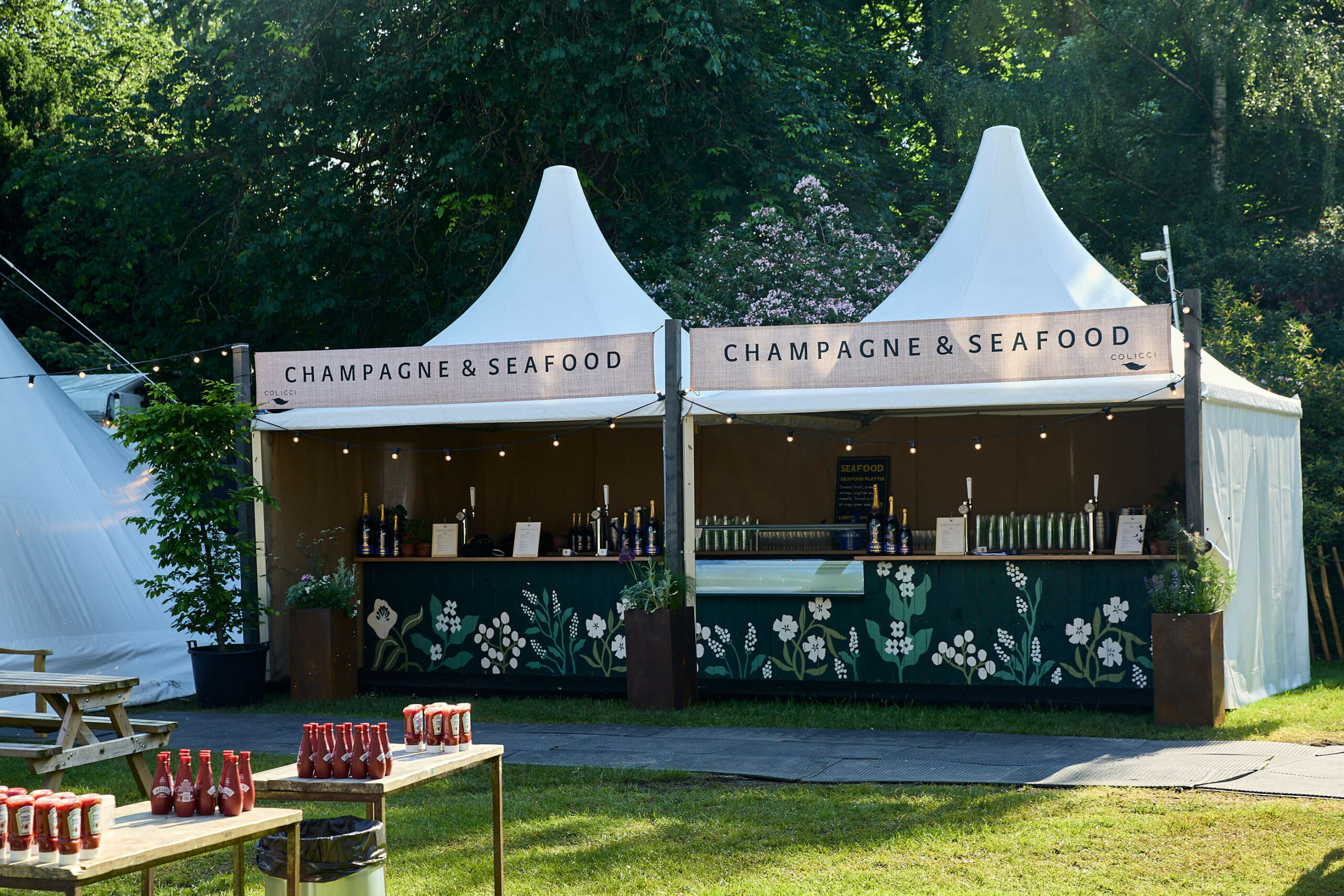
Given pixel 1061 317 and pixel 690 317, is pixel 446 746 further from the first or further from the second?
pixel 690 317

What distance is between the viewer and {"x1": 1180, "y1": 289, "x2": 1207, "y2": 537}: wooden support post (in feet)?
25.7

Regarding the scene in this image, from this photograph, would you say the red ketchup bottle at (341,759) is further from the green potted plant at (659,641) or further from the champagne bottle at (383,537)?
the champagne bottle at (383,537)

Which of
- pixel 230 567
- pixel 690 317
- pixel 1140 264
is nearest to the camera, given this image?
pixel 230 567

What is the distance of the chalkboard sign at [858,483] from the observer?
A: 10.8 metres

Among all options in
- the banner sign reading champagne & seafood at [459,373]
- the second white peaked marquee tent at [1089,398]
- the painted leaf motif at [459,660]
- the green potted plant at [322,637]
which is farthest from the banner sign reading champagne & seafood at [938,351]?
the green potted plant at [322,637]

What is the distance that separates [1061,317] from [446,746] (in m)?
5.04

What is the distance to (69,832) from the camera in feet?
10.6

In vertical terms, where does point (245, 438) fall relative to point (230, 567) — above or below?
above

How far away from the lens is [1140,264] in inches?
631

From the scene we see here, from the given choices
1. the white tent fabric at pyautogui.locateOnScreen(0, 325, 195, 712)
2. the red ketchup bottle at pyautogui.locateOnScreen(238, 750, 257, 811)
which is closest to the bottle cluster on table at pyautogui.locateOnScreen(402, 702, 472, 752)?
the red ketchup bottle at pyautogui.locateOnScreen(238, 750, 257, 811)

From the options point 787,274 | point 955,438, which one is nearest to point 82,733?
point 955,438

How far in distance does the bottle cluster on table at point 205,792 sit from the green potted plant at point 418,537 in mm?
6487

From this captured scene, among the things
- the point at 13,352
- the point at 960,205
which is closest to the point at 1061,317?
the point at 960,205

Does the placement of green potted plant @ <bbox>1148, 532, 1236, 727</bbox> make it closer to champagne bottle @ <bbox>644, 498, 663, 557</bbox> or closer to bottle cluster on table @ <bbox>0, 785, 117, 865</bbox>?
champagne bottle @ <bbox>644, 498, 663, 557</bbox>
